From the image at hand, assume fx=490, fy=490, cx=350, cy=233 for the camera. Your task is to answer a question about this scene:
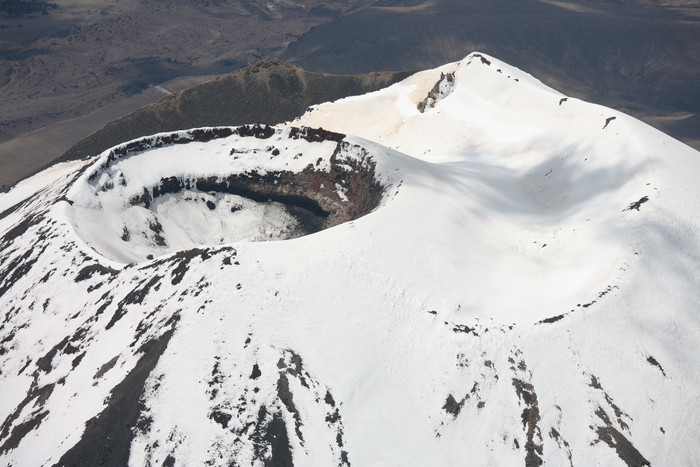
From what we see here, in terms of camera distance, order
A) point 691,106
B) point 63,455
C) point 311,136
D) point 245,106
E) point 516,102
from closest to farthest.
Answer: point 63,455
point 311,136
point 516,102
point 245,106
point 691,106

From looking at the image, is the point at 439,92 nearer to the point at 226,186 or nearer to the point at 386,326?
the point at 226,186

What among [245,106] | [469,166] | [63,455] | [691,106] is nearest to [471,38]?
[691,106]

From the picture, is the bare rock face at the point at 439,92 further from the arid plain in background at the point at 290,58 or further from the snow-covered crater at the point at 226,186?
the arid plain in background at the point at 290,58

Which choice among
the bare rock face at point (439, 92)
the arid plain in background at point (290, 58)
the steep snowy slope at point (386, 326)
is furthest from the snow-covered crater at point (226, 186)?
the arid plain in background at point (290, 58)

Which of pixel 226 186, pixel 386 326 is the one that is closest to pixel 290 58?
pixel 226 186

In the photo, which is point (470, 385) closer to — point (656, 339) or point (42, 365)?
point (656, 339)

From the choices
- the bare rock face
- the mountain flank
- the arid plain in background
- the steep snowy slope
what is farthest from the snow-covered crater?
the arid plain in background
